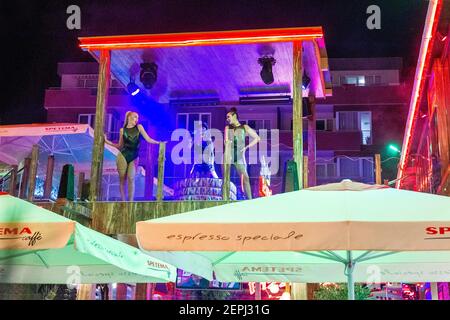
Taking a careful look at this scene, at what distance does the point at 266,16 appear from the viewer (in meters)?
10.6

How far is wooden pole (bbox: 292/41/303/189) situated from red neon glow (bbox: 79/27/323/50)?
235 mm

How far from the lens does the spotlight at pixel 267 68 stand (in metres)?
11.1

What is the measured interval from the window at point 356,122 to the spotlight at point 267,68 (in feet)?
76.5

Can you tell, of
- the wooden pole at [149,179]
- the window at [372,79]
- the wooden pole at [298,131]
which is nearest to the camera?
the wooden pole at [298,131]

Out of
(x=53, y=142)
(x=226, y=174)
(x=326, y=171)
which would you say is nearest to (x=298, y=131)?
(x=226, y=174)

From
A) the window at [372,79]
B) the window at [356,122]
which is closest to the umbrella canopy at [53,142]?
the window at [356,122]

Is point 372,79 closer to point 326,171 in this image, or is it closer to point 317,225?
point 326,171

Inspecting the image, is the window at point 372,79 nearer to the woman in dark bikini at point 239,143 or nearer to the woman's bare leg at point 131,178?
the woman in dark bikini at point 239,143

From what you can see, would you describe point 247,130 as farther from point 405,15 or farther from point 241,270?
point 405,15

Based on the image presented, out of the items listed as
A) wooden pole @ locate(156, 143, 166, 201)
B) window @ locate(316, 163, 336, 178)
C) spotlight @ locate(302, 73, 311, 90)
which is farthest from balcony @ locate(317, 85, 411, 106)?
wooden pole @ locate(156, 143, 166, 201)

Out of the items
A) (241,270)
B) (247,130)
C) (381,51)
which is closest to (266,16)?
(247,130)

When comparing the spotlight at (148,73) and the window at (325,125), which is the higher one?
the window at (325,125)

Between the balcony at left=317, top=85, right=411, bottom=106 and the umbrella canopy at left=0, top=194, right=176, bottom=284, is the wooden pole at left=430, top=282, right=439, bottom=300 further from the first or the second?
the balcony at left=317, top=85, right=411, bottom=106
